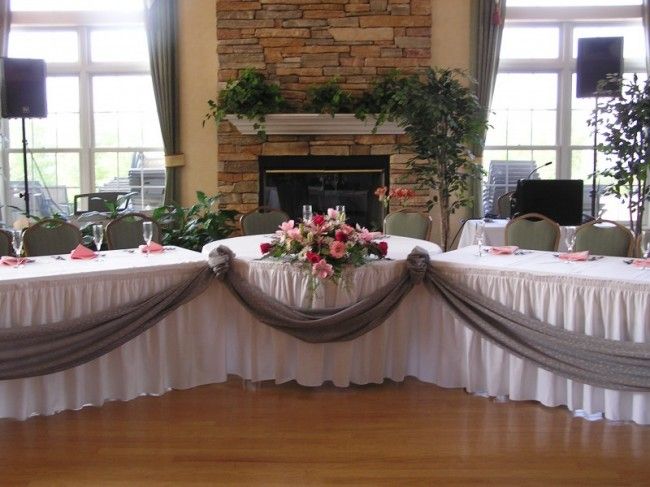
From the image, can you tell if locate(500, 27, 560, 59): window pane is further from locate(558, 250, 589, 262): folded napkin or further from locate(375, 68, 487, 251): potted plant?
locate(558, 250, 589, 262): folded napkin

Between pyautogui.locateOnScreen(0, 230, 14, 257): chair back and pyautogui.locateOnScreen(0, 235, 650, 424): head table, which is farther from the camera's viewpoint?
pyautogui.locateOnScreen(0, 230, 14, 257): chair back

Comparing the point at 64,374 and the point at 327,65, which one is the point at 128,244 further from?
the point at 327,65

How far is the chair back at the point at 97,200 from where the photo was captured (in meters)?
7.98

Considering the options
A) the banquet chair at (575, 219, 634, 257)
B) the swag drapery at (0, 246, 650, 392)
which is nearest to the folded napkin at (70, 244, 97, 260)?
the swag drapery at (0, 246, 650, 392)

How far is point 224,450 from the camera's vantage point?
11.7 feet

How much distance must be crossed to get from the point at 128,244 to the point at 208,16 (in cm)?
381

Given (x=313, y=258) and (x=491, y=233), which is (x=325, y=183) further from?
(x=313, y=258)

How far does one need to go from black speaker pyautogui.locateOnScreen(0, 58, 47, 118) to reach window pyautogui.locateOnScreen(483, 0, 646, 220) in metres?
4.82

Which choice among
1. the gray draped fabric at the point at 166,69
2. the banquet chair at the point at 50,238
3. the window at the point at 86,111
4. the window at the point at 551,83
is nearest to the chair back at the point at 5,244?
the banquet chair at the point at 50,238

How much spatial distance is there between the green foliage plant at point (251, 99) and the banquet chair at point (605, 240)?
3829 millimetres

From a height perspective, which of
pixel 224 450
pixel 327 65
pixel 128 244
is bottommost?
pixel 224 450

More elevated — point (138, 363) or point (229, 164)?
point (229, 164)

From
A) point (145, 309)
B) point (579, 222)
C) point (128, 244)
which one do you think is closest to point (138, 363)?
point (145, 309)

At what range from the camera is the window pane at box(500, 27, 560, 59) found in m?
8.55
